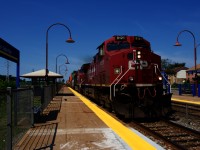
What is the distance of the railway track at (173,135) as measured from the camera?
8.67m

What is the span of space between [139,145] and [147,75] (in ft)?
20.6

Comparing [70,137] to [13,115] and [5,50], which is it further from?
[5,50]

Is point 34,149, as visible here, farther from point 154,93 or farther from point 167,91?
point 167,91

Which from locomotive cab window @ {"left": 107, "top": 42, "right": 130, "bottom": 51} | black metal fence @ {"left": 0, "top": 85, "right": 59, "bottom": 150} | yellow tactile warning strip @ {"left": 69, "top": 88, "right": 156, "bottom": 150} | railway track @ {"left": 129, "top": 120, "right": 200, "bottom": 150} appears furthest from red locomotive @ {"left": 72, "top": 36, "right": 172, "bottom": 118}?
black metal fence @ {"left": 0, "top": 85, "right": 59, "bottom": 150}

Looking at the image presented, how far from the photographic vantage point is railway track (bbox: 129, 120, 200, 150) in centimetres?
867

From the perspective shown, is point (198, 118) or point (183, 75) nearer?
point (198, 118)

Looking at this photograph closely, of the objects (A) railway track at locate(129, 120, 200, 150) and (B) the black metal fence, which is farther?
(A) railway track at locate(129, 120, 200, 150)

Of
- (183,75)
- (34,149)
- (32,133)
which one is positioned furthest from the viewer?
(183,75)

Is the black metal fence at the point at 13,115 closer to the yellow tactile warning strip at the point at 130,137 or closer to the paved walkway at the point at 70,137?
the paved walkway at the point at 70,137

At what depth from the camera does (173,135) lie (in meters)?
10.3

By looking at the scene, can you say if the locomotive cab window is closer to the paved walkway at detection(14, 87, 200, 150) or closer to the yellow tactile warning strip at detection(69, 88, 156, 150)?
the yellow tactile warning strip at detection(69, 88, 156, 150)

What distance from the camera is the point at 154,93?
45.2 ft

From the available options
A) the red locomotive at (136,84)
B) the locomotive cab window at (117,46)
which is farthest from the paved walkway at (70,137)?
the locomotive cab window at (117,46)

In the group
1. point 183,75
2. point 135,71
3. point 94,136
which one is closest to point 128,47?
point 135,71
